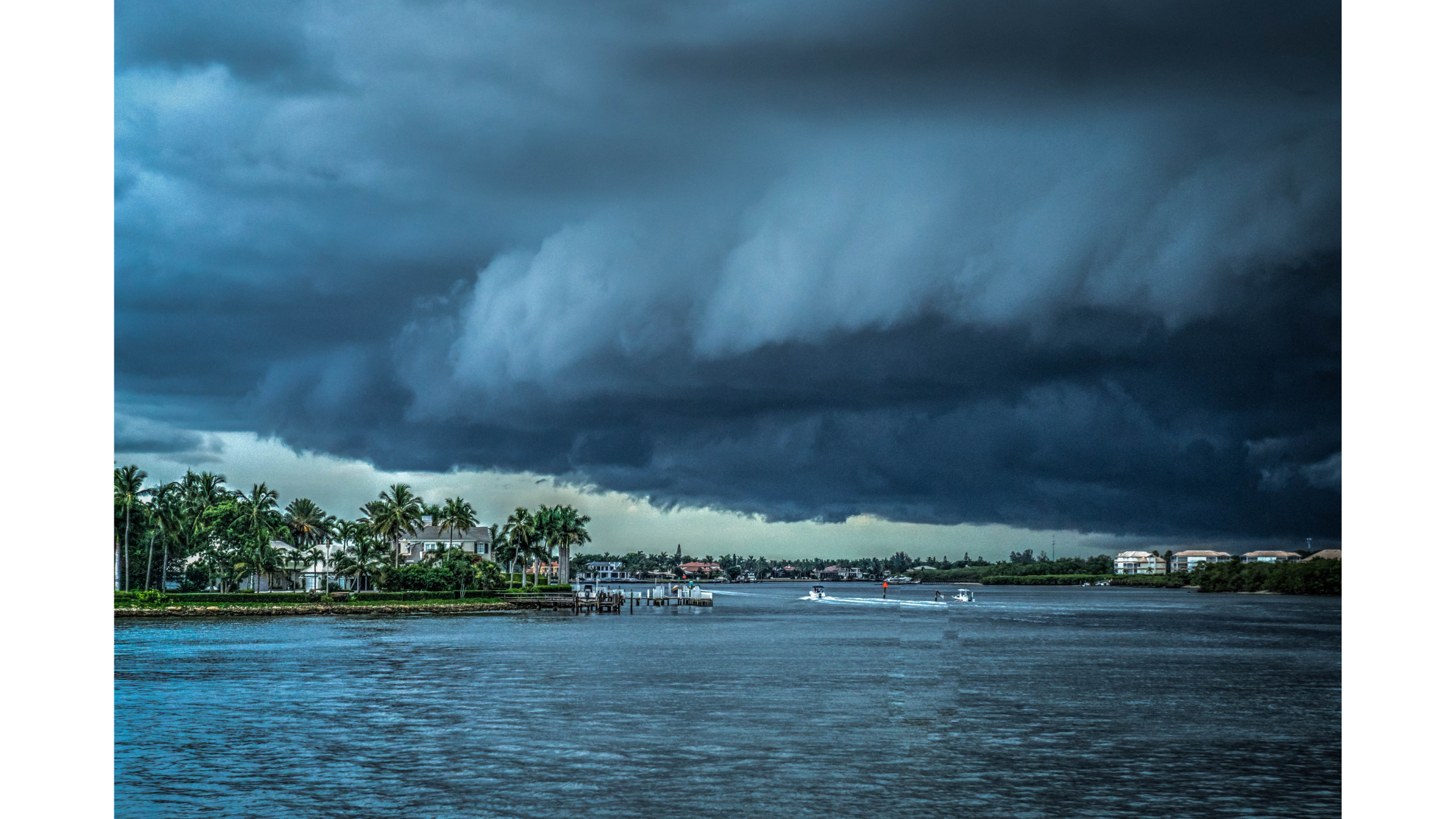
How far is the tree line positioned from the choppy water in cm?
4472

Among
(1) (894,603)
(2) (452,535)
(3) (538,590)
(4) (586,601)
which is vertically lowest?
(1) (894,603)

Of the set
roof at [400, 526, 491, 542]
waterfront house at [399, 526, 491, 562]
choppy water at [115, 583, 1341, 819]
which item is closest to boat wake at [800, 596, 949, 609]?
waterfront house at [399, 526, 491, 562]

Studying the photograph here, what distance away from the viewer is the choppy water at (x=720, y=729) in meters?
24.8

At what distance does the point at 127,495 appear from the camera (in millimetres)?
108938

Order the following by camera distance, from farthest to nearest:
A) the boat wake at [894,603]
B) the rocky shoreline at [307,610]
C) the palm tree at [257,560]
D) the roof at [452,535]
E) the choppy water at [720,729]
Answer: the roof at [452,535], the boat wake at [894,603], the palm tree at [257,560], the rocky shoreline at [307,610], the choppy water at [720,729]

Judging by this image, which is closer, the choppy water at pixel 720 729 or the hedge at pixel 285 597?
the choppy water at pixel 720 729

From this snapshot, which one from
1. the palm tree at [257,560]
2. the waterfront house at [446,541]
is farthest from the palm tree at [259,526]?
the waterfront house at [446,541]

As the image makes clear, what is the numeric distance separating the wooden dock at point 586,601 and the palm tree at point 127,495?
1522 inches

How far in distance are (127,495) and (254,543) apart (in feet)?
58.0

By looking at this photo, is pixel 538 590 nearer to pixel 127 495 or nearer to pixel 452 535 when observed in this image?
pixel 452 535

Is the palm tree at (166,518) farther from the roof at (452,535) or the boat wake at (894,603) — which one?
the boat wake at (894,603)

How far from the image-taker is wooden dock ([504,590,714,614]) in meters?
127

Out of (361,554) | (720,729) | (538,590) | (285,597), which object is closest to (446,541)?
(538,590)
